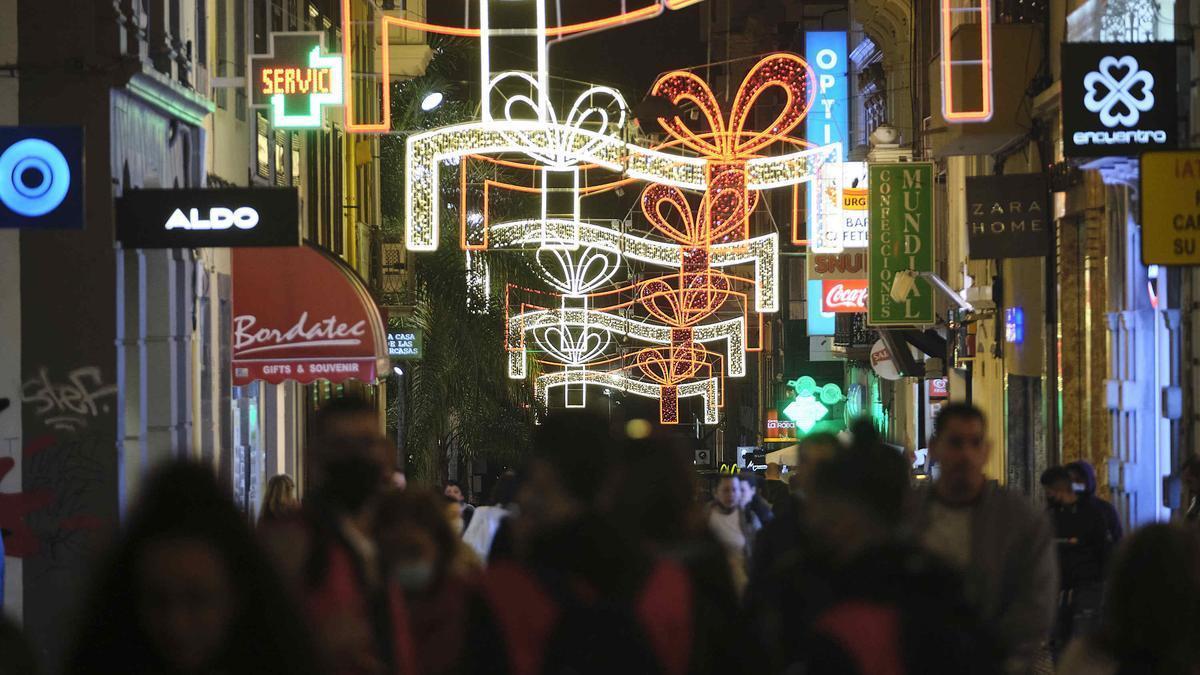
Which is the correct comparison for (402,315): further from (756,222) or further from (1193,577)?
(756,222)

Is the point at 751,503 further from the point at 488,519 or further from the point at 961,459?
the point at 961,459

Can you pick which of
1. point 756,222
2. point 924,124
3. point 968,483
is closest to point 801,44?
point 756,222

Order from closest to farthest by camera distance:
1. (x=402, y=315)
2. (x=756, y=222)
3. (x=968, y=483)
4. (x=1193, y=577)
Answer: (x=1193, y=577)
(x=968, y=483)
(x=402, y=315)
(x=756, y=222)

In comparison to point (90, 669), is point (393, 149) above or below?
above

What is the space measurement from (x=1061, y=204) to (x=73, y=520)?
13.3 m

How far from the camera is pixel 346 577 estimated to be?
577cm

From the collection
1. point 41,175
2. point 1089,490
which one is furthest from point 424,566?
point 1089,490

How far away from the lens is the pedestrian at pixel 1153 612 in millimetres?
5094

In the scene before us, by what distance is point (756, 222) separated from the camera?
268 feet

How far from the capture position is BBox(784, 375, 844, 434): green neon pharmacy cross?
57312 millimetres

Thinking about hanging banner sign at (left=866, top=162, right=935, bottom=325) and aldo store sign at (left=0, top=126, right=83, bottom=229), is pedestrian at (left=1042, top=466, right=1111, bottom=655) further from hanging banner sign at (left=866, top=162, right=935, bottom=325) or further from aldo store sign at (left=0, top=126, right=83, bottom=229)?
hanging banner sign at (left=866, top=162, right=935, bottom=325)

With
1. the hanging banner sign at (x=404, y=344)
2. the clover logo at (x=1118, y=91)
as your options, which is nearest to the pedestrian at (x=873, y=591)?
the clover logo at (x=1118, y=91)

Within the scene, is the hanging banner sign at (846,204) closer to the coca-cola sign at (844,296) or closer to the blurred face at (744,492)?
the coca-cola sign at (844,296)

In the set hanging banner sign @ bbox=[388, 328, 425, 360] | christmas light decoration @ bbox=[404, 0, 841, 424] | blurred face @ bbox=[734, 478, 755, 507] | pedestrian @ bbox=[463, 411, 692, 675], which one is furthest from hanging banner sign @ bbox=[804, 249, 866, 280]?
pedestrian @ bbox=[463, 411, 692, 675]
